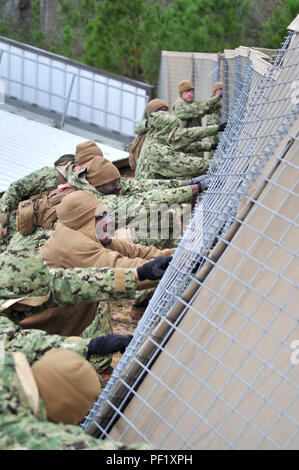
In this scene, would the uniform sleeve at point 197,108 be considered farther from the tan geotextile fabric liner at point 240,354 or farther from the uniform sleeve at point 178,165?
the tan geotextile fabric liner at point 240,354

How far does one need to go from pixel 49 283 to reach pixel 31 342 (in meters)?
0.63

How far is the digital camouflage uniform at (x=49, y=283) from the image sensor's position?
3420 millimetres

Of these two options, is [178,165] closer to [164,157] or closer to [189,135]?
[164,157]

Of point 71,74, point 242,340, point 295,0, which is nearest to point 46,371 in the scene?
point 242,340

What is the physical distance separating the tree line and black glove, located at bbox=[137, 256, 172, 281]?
802 cm

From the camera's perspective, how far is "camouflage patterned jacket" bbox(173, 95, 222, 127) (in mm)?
9422

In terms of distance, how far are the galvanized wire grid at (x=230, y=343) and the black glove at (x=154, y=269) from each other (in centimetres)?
82

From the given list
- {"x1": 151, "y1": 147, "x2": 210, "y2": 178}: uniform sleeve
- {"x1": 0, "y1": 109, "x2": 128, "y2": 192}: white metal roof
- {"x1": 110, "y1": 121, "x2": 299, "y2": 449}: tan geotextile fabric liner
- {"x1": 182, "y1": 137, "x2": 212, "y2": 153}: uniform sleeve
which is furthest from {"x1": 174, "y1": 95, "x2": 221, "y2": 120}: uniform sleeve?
{"x1": 110, "y1": 121, "x2": 299, "y2": 449}: tan geotextile fabric liner

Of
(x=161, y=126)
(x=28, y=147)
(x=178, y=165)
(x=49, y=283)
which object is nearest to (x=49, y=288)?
(x=49, y=283)

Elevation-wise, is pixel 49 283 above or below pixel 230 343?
below

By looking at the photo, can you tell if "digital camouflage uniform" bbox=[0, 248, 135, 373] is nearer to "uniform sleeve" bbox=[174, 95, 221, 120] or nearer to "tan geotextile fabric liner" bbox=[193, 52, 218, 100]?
"uniform sleeve" bbox=[174, 95, 221, 120]

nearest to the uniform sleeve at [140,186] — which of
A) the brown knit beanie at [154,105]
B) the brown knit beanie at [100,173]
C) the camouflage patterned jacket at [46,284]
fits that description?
the brown knit beanie at [100,173]

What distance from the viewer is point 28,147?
390 inches
